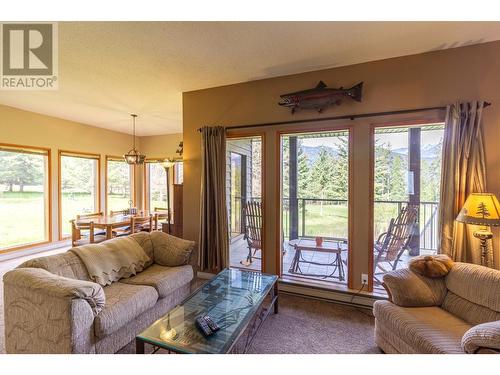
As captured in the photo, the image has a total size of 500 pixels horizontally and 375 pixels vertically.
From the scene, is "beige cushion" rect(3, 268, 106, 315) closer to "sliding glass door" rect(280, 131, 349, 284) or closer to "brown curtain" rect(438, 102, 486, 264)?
"sliding glass door" rect(280, 131, 349, 284)

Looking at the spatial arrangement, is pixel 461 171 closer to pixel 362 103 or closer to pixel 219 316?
pixel 362 103

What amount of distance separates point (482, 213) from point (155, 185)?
260 inches

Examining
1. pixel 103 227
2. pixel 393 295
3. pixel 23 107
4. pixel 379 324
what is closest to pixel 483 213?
pixel 393 295

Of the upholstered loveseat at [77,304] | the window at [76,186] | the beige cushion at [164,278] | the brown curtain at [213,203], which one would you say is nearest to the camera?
the upholstered loveseat at [77,304]

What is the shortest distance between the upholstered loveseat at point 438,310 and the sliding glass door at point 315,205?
42.7 inches

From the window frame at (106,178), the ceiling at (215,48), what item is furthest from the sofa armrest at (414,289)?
the window frame at (106,178)

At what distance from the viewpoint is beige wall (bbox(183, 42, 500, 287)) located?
7.80 ft

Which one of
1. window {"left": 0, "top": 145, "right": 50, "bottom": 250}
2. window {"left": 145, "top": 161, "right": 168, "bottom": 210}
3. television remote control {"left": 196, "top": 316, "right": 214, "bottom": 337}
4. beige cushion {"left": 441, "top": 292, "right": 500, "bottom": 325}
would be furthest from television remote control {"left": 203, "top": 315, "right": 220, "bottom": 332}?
window {"left": 145, "top": 161, "right": 168, "bottom": 210}

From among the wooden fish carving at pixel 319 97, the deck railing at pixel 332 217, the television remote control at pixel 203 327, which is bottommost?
the television remote control at pixel 203 327

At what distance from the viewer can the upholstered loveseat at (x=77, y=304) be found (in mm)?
1560

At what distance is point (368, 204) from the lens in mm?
2799

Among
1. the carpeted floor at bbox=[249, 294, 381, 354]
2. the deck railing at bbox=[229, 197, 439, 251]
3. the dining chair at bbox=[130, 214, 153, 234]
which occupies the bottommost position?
the carpeted floor at bbox=[249, 294, 381, 354]

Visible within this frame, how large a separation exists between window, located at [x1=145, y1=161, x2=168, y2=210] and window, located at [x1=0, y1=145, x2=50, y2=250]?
7.48ft

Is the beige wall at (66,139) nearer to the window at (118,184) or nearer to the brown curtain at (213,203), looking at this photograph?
the window at (118,184)
